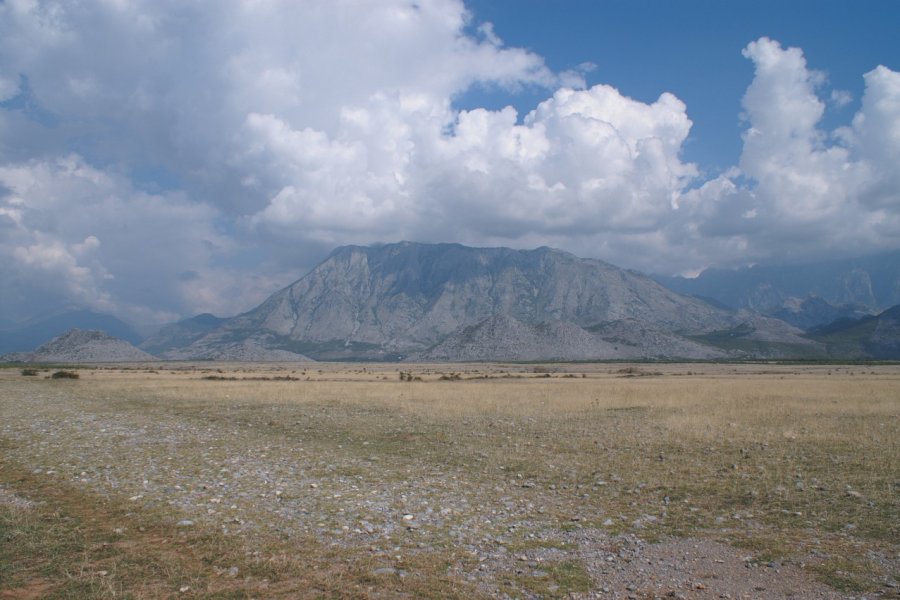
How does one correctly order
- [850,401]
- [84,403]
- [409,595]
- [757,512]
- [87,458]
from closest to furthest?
[409,595] → [757,512] → [87,458] → [850,401] → [84,403]

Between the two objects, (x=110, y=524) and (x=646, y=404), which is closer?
(x=110, y=524)

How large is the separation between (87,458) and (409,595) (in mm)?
16019

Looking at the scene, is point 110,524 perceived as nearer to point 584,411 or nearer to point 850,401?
point 584,411

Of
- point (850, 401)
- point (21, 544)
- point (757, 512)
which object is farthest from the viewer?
point (850, 401)

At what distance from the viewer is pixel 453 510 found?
44.0ft

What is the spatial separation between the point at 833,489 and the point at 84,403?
45533mm

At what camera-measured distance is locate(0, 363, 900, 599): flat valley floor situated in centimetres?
918

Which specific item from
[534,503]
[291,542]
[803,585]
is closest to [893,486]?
[803,585]

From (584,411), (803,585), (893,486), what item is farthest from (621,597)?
(584,411)

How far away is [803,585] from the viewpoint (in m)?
9.09

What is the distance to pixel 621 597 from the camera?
28.4 feet

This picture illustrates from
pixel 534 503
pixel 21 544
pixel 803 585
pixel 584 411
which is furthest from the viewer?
pixel 584 411

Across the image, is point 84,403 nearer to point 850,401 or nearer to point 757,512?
point 757,512

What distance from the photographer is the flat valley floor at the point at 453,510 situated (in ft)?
30.1
